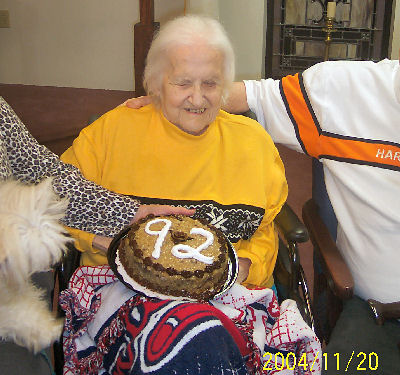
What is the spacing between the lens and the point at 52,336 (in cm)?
117

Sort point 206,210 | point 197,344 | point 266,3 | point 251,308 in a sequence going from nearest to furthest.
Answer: point 197,344
point 251,308
point 206,210
point 266,3

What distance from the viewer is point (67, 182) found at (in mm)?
1426

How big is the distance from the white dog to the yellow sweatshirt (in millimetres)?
460

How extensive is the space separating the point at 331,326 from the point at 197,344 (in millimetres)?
747

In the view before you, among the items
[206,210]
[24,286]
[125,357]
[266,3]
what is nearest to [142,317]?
[125,357]

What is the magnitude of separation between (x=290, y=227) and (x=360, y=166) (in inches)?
10.9

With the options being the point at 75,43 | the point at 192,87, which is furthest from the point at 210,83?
the point at 75,43

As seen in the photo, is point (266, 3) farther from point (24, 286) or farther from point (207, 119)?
point (24, 286)

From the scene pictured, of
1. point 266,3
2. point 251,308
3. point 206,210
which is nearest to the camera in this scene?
point 251,308

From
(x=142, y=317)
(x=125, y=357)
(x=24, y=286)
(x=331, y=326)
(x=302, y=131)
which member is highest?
(x=302, y=131)

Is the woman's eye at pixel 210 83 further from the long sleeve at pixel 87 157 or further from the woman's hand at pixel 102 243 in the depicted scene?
the woman's hand at pixel 102 243

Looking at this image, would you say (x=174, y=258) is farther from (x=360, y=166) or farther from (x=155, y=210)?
(x=360, y=166)

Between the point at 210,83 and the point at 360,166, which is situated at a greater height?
the point at 210,83

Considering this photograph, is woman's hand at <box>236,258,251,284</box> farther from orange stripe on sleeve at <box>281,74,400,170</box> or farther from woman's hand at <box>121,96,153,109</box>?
woman's hand at <box>121,96,153,109</box>
